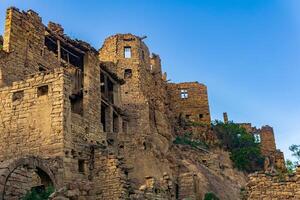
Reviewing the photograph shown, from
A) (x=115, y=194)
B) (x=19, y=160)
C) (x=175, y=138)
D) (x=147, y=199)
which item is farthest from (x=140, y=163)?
(x=175, y=138)

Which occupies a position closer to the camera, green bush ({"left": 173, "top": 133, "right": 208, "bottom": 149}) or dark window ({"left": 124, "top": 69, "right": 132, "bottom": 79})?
green bush ({"left": 173, "top": 133, "right": 208, "bottom": 149})

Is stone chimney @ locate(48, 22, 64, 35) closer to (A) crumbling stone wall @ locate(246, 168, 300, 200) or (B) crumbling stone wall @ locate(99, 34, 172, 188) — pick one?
(B) crumbling stone wall @ locate(99, 34, 172, 188)

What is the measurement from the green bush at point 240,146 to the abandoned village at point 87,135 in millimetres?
2071

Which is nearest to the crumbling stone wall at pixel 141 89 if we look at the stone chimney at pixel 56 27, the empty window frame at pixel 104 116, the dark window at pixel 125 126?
the dark window at pixel 125 126

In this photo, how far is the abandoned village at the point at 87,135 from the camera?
16017 mm

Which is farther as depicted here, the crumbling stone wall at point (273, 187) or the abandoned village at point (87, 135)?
the abandoned village at point (87, 135)

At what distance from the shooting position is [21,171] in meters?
14.9

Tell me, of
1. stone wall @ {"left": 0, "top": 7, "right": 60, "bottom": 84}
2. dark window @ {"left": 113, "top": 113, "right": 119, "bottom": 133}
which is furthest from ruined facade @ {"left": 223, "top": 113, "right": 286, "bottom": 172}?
stone wall @ {"left": 0, "top": 7, "right": 60, "bottom": 84}

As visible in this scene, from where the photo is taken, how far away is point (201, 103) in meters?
52.3

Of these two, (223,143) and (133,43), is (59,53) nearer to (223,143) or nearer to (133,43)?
(133,43)

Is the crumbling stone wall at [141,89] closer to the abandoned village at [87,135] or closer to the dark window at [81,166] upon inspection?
the abandoned village at [87,135]

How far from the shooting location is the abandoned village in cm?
1602

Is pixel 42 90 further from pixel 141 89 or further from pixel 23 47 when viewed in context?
pixel 141 89

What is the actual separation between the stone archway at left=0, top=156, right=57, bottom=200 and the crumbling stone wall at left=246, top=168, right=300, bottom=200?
23.7ft
